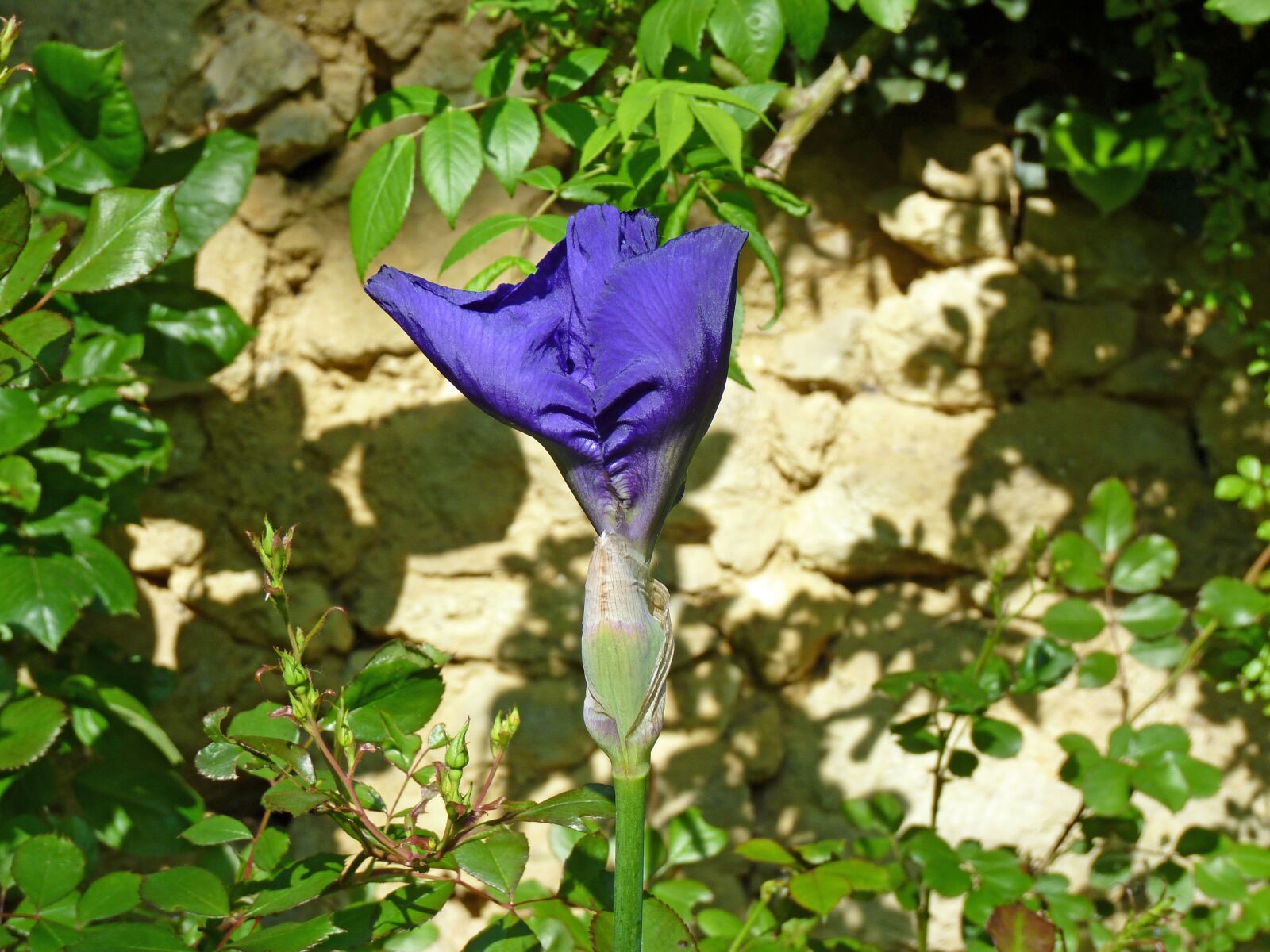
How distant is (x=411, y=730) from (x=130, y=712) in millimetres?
629

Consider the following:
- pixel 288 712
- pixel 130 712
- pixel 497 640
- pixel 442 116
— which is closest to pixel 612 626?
pixel 288 712

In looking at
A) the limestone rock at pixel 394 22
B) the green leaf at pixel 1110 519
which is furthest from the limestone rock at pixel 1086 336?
the limestone rock at pixel 394 22

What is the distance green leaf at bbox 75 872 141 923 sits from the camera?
1057 millimetres

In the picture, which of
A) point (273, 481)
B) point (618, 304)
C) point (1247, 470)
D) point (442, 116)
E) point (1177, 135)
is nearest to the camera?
point (618, 304)

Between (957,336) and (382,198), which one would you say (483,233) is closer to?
(382,198)

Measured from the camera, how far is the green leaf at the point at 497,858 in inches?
35.4

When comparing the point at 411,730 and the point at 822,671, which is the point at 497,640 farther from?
the point at 411,730

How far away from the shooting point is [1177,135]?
5.96ft

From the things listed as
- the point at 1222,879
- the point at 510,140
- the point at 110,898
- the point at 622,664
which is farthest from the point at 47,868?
the point at 1222,879

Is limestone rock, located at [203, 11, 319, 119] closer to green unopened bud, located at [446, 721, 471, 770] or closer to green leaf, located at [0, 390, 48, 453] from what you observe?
green leaf, located at [0, 390, 48, 453]

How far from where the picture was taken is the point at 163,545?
193 cm

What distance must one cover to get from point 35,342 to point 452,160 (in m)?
0.49

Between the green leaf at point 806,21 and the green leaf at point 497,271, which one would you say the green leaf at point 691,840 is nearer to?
the green leaf at point 497,271

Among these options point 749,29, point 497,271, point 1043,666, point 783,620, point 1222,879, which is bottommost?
point 783,620
